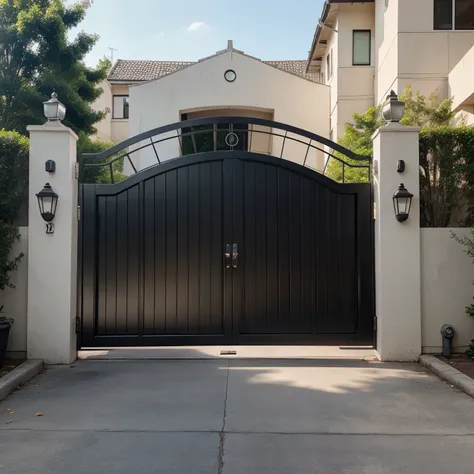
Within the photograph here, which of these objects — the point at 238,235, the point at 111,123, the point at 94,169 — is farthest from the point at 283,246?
the point at 111,123

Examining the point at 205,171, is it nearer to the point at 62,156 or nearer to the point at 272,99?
the point at 62,156

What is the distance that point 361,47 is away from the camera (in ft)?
49.1

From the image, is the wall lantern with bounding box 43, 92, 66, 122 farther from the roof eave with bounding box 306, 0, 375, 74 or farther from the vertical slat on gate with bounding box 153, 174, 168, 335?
the roof eave with bounding box 306, 0, 375, 74

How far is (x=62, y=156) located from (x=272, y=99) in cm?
1027

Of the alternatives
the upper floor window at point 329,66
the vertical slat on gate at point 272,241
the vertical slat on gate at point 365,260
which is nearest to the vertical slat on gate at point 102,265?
the vertical slat on gate at point 272,241

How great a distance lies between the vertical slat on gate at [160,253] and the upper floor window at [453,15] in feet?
29.1

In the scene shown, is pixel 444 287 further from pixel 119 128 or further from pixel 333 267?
pixel 119 128

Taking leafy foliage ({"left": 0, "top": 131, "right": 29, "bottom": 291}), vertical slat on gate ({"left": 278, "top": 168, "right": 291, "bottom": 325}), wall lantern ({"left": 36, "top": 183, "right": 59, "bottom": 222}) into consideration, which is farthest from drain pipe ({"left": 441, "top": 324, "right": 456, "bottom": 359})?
leafy foliage ({"left": 0, "top": 131, "right": 29, "bottom": 291})

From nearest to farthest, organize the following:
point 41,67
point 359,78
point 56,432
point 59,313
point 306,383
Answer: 1. point 56,432
2. point 306,383
3. point 59,313
4. point 41,67
5. point 359,78

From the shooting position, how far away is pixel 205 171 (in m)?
6.40

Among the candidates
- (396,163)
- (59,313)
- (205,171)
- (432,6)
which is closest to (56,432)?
(59,313)

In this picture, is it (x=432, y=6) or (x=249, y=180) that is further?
(x=432, y=6)

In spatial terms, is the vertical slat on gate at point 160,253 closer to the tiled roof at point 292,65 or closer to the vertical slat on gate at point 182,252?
the vertical slat on gate at point 182,252

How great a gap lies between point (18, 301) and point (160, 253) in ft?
5.86
